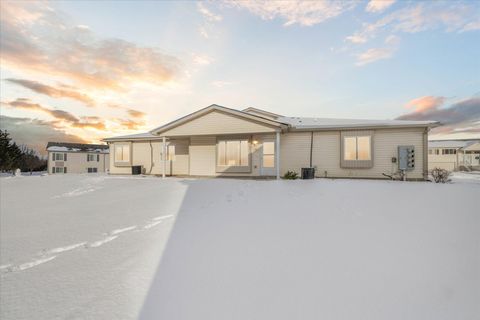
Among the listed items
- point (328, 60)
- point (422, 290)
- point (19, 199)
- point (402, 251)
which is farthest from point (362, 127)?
point (19, 199)

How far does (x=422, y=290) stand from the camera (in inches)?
131

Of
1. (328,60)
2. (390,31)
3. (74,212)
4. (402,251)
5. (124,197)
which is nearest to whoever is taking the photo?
(402,251)

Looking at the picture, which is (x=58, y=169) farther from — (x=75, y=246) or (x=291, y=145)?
(x=75, y=246)

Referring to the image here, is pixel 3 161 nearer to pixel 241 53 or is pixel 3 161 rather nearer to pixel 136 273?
pixel 241 53

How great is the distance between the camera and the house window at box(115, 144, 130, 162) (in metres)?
21.4

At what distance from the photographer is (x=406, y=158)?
47.1ft

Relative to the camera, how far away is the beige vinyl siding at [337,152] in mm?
14492

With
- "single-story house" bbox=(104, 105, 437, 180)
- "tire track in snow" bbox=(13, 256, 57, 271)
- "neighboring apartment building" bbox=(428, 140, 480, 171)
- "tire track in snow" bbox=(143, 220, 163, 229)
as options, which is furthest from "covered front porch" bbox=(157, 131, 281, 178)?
"neighboring apartment building" bbox=(428, 140, 480, 171)

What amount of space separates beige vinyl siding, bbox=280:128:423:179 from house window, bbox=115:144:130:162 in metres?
13.5

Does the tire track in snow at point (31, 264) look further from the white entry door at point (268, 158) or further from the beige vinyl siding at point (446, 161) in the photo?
the beige vinyl siding at point (446, 161)

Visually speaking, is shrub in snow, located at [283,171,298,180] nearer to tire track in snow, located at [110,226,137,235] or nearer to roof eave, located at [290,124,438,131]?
roof eave, located at [290,124,438,131]

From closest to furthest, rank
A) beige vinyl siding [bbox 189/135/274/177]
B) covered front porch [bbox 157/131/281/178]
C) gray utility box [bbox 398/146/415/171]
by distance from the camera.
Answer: gray utility box [bbox 398/146/415/171]
covered front porch [bbox 157/131/281/178]
beige vinyl siding [bbox 189/135/274/177]

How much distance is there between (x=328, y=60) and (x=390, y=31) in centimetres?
311

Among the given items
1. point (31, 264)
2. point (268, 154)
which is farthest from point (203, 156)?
point (31, 264)
